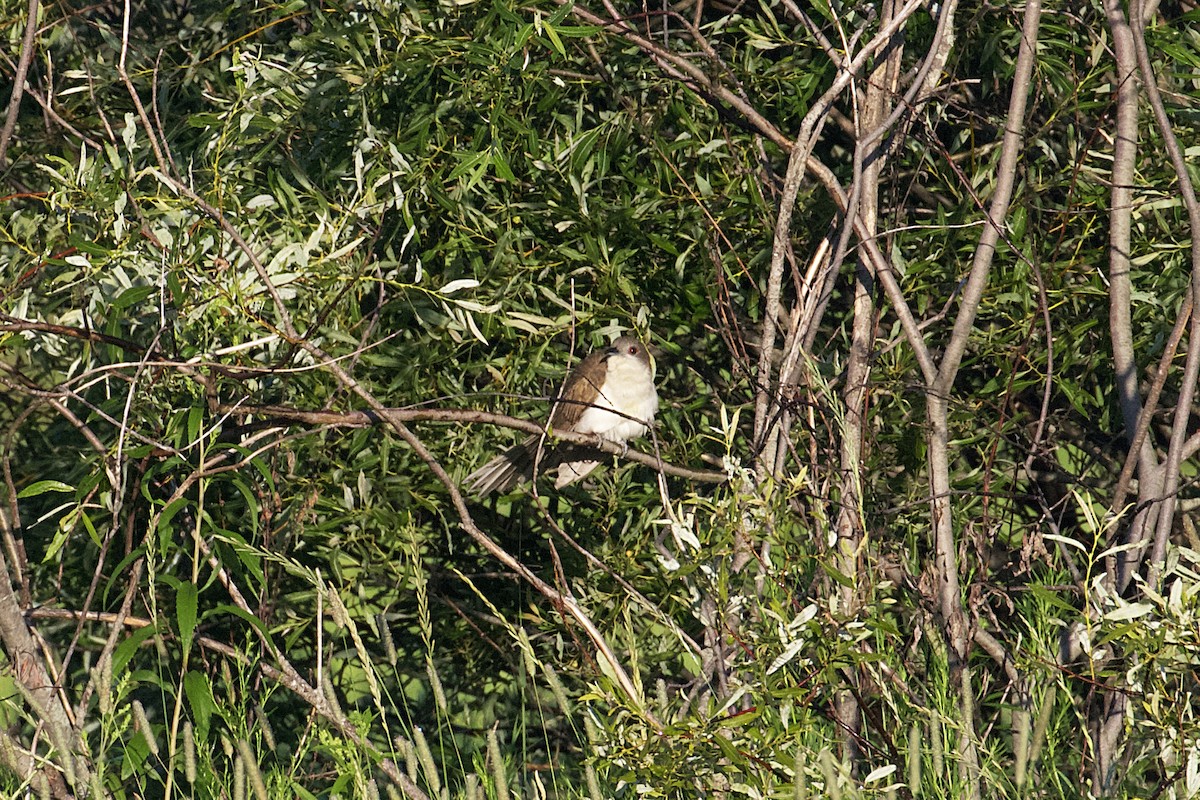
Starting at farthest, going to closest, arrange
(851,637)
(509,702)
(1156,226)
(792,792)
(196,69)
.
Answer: (509,702), (196,69), (1156,226), (851,637), (792,792)

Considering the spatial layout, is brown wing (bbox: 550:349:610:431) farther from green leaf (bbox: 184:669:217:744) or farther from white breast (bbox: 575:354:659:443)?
green leaf (bbox: 184:669:217:744)

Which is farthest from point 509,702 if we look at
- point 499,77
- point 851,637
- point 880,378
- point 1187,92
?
point 1187,92

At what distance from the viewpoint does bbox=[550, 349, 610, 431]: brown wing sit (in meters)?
5.59

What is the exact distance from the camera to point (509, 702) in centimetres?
503

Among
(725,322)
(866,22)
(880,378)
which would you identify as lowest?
(880,378)

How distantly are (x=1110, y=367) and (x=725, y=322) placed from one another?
1.33 metres

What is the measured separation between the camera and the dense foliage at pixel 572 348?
309 centimetres

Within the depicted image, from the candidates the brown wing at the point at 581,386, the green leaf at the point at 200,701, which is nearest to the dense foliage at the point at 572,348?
the green leaf at the point at 200,701

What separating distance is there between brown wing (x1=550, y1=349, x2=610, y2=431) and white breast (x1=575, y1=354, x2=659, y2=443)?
4 centimetres

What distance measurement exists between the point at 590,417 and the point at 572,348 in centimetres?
247

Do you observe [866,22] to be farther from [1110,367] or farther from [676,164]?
[1110,367]

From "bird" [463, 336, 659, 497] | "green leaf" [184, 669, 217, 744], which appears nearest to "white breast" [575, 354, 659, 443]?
"bird" [463, 336, 659, 497]

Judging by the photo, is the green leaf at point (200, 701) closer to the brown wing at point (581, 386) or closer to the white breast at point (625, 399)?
the white breast at point (625, 399)

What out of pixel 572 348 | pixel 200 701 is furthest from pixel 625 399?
pixel 200 701
